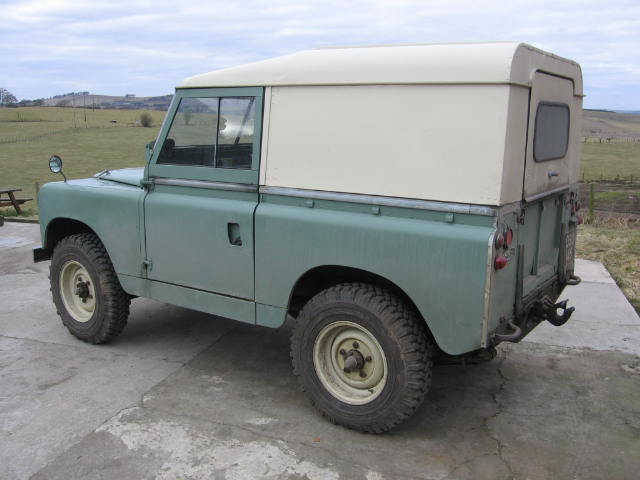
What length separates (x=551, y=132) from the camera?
3938 millimetres

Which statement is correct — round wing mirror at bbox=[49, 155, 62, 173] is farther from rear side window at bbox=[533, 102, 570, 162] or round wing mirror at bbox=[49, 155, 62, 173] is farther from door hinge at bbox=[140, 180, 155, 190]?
rear side window at bbox=[533, 102, 570, 162]

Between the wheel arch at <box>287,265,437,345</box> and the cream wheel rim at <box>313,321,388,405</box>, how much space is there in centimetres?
30

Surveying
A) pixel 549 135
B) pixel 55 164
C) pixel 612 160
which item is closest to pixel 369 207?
pixel 549 135

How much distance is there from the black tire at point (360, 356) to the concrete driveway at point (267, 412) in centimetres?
16

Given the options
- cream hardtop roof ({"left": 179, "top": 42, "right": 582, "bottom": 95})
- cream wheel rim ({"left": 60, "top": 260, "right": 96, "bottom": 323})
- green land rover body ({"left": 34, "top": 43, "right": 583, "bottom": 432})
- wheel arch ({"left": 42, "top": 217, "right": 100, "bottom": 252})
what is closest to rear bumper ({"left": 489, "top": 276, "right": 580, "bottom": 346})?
green land rover body ({"left": 34, "top": 43, "right": 583, "bottom": 432})

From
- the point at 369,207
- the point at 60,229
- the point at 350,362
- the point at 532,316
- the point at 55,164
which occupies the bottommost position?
the point at 350,362

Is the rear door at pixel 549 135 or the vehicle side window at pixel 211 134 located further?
the vehicle side window at pixel 211 134

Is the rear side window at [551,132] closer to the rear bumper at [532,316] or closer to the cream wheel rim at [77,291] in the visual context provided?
the rear bumper at [532,316]

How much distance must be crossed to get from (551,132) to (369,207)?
1326 mm

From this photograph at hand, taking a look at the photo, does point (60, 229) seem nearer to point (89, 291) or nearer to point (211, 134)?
point (89, 291)

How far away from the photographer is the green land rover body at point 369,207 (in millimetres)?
3279

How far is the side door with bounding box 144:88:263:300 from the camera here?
4.08 metres

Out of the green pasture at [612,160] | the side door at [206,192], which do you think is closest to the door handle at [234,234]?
the side door at [206,192]

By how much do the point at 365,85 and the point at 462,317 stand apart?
1.42 meters
